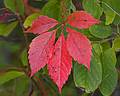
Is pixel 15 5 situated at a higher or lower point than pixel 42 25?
lower

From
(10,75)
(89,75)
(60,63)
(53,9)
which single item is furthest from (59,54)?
(10,75)

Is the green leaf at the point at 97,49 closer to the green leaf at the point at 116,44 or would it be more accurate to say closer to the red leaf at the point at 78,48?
the green leaf at the point at 116,44

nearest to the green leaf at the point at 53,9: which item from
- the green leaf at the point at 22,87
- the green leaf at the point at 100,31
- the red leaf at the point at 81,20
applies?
the green leaf at the point at 100,31

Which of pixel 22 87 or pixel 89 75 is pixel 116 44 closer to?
pixel 89 75

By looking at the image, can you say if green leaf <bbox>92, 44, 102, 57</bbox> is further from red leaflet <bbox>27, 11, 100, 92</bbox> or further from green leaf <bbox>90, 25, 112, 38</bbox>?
red leaflet <bbox>27, 11, 100, 92</bbox>

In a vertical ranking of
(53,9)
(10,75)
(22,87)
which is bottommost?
(22,87)

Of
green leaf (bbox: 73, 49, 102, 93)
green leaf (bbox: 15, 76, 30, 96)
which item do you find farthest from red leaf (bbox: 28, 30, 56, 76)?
green leaf (bbox: 15, 76, 30, 96)

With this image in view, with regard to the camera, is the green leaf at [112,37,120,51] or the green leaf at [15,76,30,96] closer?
the green leaf at [112,37,120,51]
